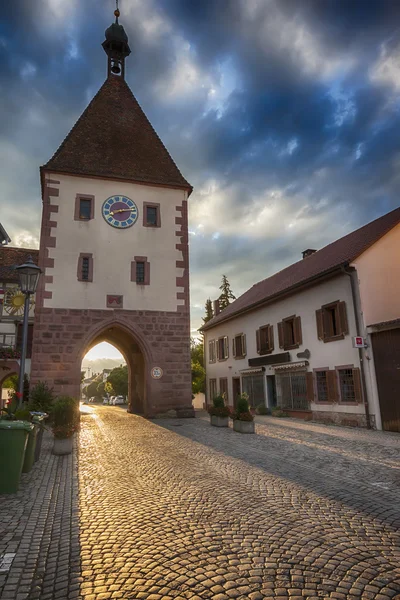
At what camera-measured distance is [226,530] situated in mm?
4246

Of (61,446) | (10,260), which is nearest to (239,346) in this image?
(10,260)

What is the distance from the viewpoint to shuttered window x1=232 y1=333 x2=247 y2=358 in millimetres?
25900

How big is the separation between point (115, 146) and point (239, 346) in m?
14.5

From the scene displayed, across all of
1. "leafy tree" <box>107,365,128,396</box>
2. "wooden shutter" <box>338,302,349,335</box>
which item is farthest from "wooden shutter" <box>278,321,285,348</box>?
"leafy tree" <box>107,365,128,396</box>

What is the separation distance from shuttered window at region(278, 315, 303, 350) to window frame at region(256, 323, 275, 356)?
3.03ft

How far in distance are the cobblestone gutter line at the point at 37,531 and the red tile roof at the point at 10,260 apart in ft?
63.7

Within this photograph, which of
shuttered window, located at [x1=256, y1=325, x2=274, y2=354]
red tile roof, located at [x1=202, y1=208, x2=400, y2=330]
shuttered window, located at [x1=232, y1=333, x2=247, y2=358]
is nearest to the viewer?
red tile roof, located at [x1=202, y1=208, x2=400, y2=330]

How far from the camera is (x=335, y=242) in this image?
23.1 m

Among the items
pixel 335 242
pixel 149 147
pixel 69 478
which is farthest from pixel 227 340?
pixel 69 478

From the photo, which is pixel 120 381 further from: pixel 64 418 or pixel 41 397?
pixel 64 418

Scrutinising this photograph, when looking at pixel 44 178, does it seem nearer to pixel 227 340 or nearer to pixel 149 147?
pixel 149 147

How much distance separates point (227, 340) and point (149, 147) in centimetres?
1417

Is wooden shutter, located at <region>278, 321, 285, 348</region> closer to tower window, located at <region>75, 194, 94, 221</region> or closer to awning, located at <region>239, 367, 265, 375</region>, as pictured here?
awning, located at <region>239, 367, 265, 375</region>

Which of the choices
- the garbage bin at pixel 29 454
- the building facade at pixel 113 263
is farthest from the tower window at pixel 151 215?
the garbage bin at pixel 29 454
